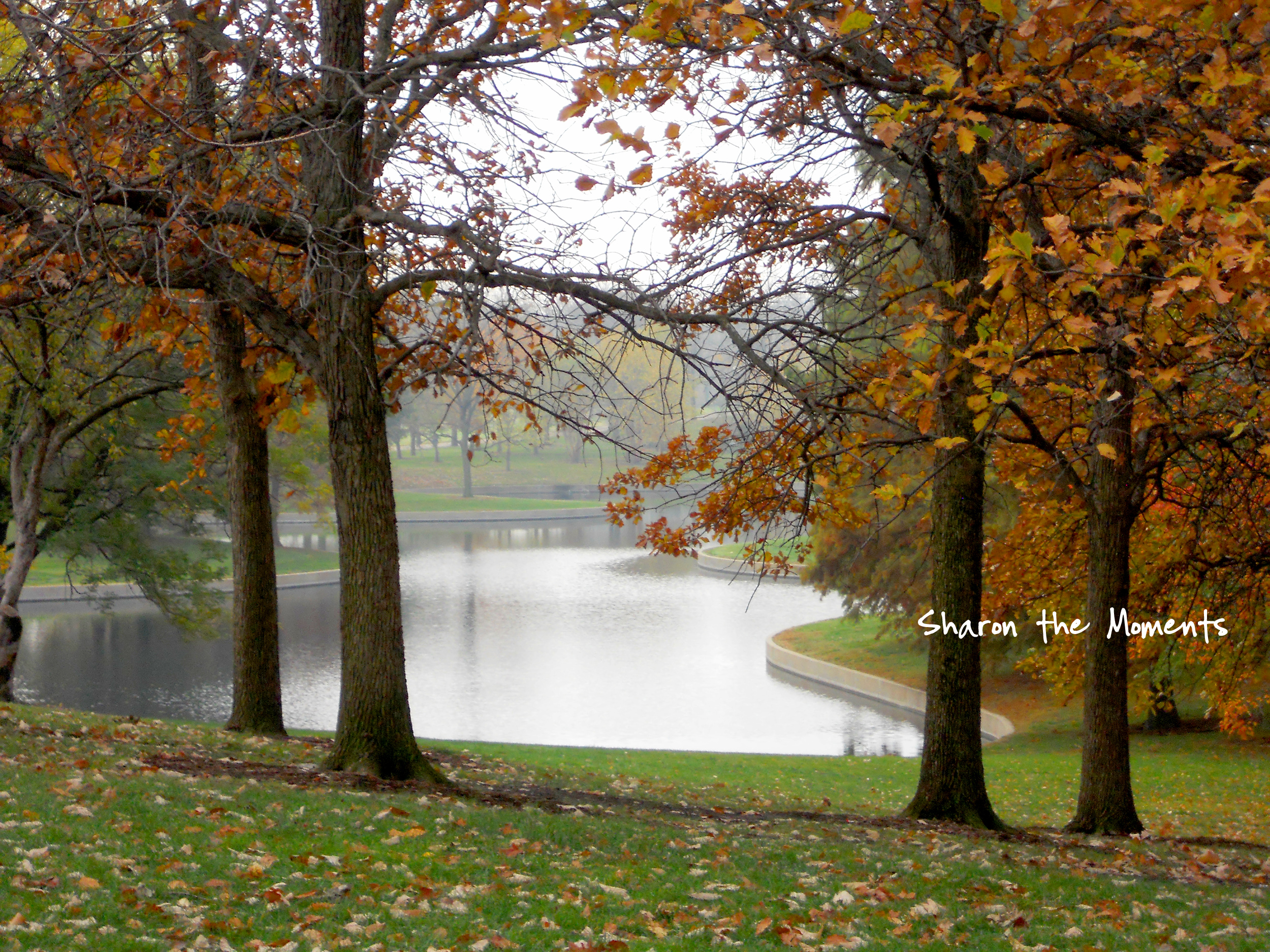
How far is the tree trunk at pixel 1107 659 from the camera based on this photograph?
8.91 metres

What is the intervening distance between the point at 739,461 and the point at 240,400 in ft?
16.4

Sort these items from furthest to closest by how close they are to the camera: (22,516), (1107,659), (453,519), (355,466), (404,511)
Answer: (453,519)
(404,511)
(22,516)
(1107,659)
(355,466)

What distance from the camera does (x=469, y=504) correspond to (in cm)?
7312

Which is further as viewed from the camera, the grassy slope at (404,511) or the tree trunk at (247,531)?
the grassy slope at (404,511)

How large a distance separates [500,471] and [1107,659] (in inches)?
3373

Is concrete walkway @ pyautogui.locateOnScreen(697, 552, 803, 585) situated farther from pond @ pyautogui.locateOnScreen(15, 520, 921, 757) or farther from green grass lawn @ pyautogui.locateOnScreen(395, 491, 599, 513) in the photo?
green grass lawn @ pyautogui.locateOnScreen(395, 491, 599, 513)

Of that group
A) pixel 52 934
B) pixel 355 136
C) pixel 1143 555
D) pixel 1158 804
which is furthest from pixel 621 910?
pixel 1158 804

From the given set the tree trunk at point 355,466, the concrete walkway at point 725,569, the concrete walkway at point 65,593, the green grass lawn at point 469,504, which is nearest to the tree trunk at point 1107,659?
the tree trunk at point 355,466

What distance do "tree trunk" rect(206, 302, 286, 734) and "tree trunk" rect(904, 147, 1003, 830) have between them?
6101mm

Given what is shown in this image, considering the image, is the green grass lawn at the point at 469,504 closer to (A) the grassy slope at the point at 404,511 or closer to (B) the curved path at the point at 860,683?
(A) the grassy slope at the point at 404,511

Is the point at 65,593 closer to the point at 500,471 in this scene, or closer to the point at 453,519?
the point at 453,519

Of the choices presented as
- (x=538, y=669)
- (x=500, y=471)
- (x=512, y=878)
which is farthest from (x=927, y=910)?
(x=500, y=471)

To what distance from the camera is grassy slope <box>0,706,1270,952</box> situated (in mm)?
4453

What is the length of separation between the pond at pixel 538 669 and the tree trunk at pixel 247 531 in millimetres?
5781
